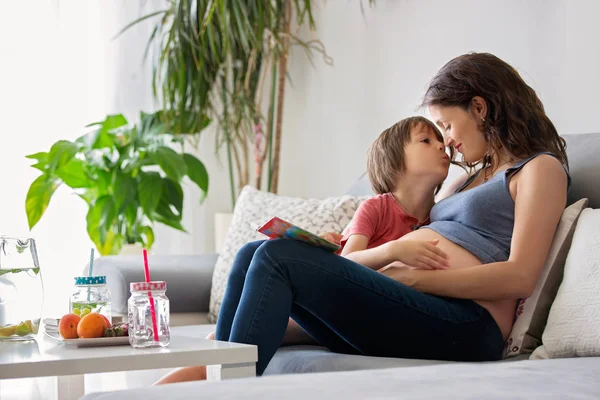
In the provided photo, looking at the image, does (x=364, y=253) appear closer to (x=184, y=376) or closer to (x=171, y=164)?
(x=184, y=376)

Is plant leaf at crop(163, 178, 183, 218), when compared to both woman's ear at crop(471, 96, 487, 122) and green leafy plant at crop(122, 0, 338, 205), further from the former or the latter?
woman's ear at crop(471, 96, 487, 122)

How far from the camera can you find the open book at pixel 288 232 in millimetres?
1448

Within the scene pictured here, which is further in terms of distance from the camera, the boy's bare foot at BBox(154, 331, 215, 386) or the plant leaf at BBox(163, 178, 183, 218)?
the plant leaf at BBox(163, 178, 183, 218)

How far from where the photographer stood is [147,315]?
1396 millimetres

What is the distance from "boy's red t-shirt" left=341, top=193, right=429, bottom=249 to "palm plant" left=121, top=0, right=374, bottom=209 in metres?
1.47

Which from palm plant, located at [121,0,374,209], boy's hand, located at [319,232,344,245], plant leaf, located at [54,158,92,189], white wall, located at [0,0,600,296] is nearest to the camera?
boy's hand, located at [319,232,344,245]

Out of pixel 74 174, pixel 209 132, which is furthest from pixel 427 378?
pixel 209 132

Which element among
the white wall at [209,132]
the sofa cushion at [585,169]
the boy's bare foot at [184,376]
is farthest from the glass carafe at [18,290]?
the white wall at [209,132]

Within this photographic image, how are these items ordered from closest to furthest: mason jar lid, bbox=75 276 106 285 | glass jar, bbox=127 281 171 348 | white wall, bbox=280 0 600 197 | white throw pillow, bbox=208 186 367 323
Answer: glass jar, bbox=127 281 171 348, mason jar lid, bbox=75 276 106 285, white wall, bbox=280 0 600 197, white throw pillow, bbox=208 186 367 323

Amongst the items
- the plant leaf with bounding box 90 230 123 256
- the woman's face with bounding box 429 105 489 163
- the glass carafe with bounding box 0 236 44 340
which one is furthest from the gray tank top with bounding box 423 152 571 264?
the plant leaf with bounding box 90 230 123 256

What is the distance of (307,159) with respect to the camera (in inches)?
147

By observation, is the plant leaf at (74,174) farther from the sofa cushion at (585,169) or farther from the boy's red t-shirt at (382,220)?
the sofa cushion at (585,169)

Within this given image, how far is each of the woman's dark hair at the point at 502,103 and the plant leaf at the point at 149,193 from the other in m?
1.77

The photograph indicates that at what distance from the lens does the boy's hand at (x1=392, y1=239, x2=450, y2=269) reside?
5.23ft
